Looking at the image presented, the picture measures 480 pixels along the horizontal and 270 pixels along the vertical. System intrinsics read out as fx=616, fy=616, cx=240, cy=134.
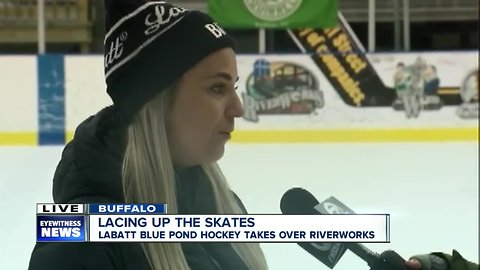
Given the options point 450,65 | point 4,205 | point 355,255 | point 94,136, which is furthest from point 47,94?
point 450,65

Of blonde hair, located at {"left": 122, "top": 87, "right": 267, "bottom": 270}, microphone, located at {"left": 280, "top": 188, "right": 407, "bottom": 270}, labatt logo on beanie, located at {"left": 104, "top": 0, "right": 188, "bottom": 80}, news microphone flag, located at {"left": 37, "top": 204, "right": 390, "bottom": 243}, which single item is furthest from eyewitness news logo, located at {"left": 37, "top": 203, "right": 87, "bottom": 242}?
microphone, located at {"left": 280, "top": 188, "right": 407, "bottom": 270}

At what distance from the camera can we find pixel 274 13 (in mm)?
2053

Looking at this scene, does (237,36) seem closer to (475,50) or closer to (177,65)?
(177,65)

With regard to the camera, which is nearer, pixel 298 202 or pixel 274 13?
pixel 298 202

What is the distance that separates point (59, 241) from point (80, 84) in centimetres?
60

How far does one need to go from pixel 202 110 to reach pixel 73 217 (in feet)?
1.26

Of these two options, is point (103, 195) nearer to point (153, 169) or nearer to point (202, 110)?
point (153, 169)

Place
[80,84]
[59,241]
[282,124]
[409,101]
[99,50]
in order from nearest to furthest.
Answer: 1. [59,241]
2. [99,50]
3. [80,84]
4. [282,124]
5. [409,101]

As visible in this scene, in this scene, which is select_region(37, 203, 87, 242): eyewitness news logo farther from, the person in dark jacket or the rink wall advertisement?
the rink wall advertisement

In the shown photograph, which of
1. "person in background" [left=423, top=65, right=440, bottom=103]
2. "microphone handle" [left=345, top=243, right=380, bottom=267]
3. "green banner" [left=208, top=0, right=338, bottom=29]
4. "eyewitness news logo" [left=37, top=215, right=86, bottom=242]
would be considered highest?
"green banner" [left=208, top=0, right=338, bottom=29]

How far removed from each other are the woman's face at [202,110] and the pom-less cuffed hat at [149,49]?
0.10ft

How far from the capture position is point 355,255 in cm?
146

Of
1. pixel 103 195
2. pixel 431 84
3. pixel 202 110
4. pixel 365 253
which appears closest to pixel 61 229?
pixel 103 195

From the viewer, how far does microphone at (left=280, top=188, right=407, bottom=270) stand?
145cm
